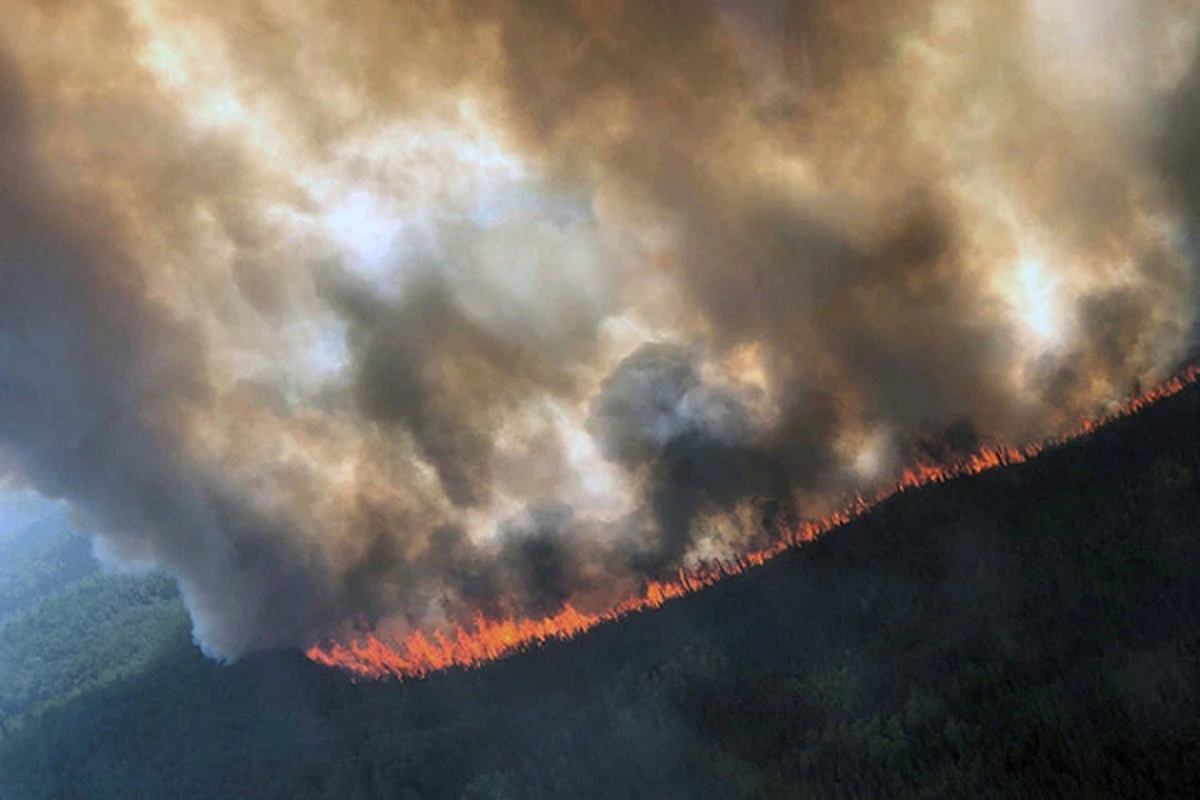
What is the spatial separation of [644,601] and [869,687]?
1556 centimetres

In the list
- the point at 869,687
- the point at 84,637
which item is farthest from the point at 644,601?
the point at 84,637

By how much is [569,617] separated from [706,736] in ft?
48.1

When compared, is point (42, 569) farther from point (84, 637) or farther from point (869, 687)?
point (869, 687)

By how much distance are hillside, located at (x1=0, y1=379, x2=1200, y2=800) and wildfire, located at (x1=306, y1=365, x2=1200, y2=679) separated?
59.8 inches

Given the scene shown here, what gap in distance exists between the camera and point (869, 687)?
24.1m

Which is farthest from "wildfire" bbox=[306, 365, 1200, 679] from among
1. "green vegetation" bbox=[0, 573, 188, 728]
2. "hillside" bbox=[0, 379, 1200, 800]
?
"green vegetation" bbox=[0, 573, 188, 728]

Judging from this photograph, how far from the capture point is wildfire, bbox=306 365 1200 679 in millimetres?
36562

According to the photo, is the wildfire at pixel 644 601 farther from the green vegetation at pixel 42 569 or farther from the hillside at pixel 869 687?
the green vegetation at pixel 42 569

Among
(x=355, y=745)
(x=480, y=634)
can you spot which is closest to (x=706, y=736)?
(x=355, y=745)

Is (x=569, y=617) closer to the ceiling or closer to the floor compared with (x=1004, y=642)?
closer to the ceiling

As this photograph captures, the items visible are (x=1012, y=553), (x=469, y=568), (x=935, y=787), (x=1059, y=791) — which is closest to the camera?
(x=1059, y=791)

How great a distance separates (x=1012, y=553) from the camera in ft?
89.8

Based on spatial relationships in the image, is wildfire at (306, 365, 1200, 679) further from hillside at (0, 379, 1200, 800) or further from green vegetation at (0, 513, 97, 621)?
green vegetation at (0, 513, 97, 621)

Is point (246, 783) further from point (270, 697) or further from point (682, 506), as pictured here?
point (682, 506)
